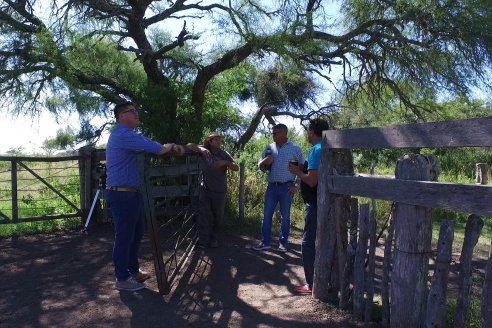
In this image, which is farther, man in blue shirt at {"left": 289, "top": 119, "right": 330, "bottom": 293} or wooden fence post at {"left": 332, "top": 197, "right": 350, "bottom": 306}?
man in blue shirt at {"left": 289, "top": 119, "right": 330, "bottom": 293}

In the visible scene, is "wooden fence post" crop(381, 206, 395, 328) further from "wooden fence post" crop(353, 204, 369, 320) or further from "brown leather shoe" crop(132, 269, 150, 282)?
"brown leather shoe" crop(132, 269, 150, 282)

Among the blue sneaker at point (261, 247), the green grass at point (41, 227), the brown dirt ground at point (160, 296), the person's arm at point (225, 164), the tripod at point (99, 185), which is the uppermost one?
the person's arm at point (225, 164)

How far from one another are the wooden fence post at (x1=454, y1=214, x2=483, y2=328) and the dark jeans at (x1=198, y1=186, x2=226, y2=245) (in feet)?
14.8

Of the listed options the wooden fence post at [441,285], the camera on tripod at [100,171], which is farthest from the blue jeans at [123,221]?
the camera on tripod at [100,171]

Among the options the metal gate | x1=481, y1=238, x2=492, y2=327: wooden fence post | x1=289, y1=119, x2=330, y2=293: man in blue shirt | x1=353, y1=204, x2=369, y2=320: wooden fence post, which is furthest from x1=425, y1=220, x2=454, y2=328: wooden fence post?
the metal gate

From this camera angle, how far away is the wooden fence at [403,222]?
10.8 ft

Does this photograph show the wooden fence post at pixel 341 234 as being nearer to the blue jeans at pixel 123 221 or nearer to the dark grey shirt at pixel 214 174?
the blue jeans at pixel 123 221

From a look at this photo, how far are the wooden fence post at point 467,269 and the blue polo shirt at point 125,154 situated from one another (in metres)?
3.00

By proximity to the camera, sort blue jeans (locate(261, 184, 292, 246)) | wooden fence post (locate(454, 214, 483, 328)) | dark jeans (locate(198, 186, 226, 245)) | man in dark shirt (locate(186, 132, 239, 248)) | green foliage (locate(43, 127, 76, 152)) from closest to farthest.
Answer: wooden fence post (locate(454, 214, 483, 328)) < blue jeans (locate(261, 184, 292, 246)) < man in dark shirt (locate(186, 132, 239, 248)) < dark jeans (locate(198, 186, 226, 245)) < green foliage (locate(43, 127, 76, 152))

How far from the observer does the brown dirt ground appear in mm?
4609

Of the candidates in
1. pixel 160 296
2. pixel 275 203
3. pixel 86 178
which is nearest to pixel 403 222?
pixel 160 296

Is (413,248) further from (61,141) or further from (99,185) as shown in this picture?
(61,141)

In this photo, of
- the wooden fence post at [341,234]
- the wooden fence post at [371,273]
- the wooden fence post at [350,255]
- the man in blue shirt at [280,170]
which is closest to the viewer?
the wooden fence post at [371,273]

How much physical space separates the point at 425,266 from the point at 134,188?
297 cm
